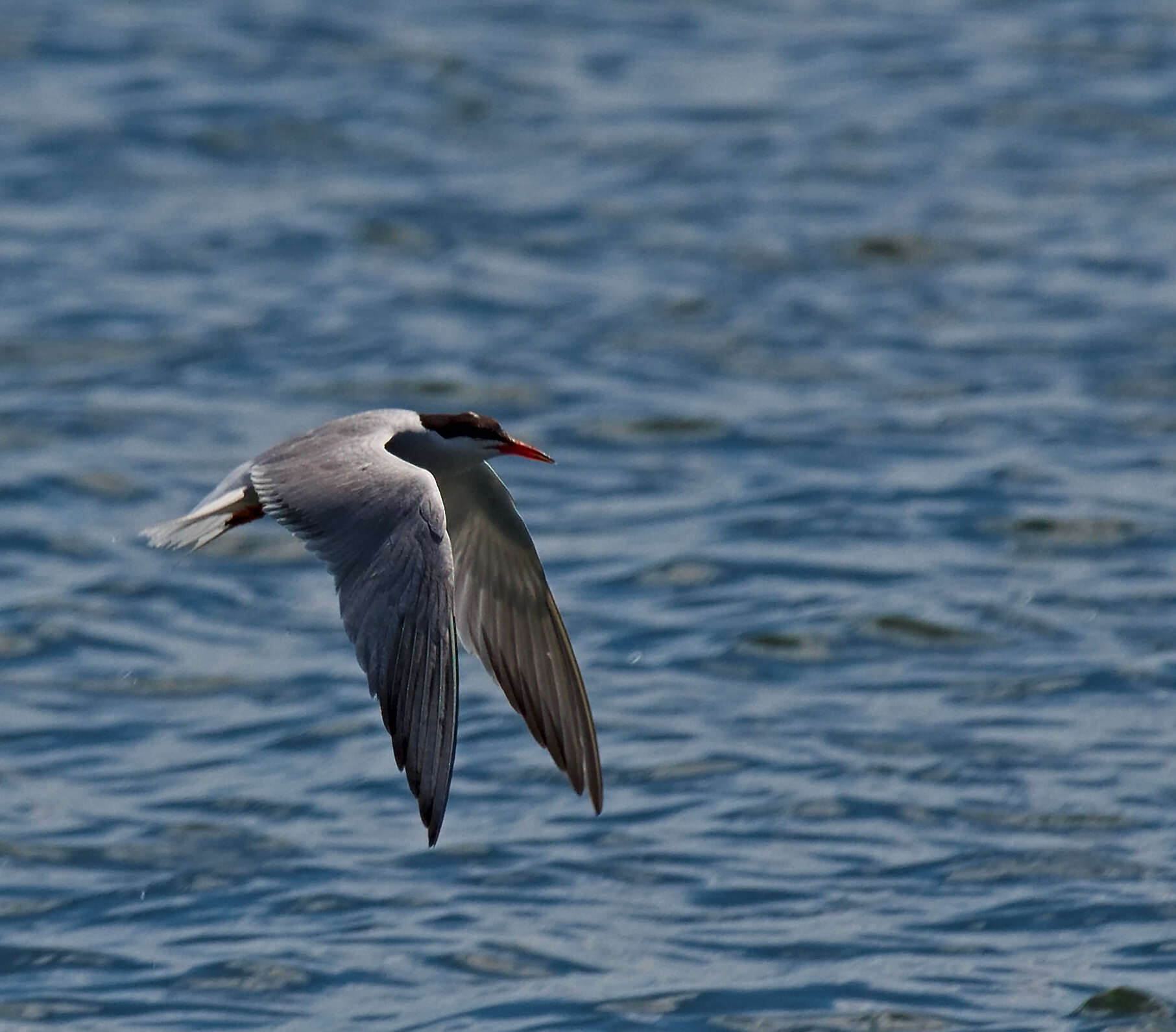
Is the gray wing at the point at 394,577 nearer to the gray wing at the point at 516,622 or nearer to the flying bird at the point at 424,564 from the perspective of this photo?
the flying bird at the point at 424,564

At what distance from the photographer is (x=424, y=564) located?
5848mm

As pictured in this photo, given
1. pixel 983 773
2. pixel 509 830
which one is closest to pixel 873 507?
pixel 983 773

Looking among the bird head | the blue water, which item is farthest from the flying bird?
the blue water

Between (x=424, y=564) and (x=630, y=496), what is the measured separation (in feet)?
16.9

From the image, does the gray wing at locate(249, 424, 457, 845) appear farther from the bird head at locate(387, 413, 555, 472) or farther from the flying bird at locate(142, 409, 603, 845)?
the bird head at locate(387, 413, 555, 472)

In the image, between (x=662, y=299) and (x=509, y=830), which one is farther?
(x=662, y=299)

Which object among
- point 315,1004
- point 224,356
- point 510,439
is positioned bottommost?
point 315,1004

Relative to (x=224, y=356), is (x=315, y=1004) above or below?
below

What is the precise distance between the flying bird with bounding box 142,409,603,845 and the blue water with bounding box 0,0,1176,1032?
0.81 meters

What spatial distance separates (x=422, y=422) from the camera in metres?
7.02

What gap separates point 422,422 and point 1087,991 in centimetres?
259

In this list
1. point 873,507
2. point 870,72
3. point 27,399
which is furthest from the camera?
point 870,72

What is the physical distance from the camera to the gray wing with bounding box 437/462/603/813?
712 cm

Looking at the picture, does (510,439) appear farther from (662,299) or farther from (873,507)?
(662,299)
